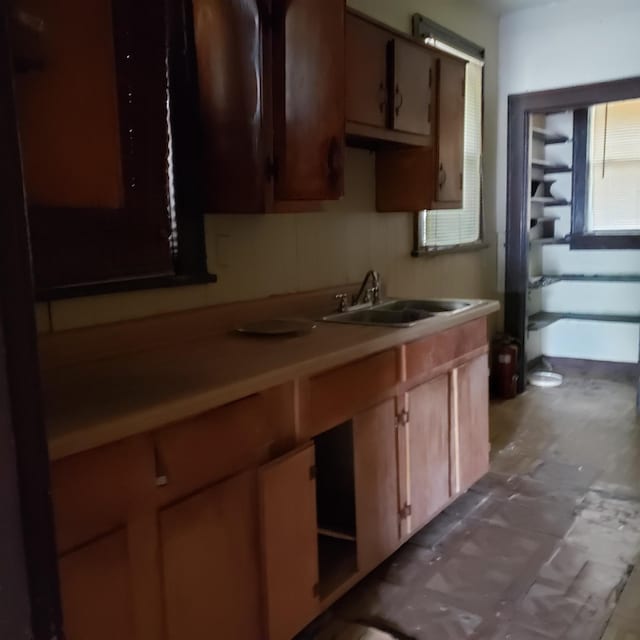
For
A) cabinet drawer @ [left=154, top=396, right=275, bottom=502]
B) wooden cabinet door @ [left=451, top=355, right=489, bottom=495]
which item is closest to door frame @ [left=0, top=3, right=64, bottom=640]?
cabinet drawer @ [left=154, top=396, right=275, bottom=502]

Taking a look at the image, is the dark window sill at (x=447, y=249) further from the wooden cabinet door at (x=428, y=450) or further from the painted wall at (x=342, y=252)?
the wooden cabinet door at (x=428, y=450)

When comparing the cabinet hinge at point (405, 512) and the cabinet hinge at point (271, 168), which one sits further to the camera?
the cabinet hinge at point (405, 512)

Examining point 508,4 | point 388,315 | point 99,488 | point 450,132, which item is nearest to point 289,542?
point 99,488

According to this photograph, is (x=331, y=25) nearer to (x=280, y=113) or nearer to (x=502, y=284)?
(x=280, y=113)

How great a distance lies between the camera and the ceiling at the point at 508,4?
14.3 ft

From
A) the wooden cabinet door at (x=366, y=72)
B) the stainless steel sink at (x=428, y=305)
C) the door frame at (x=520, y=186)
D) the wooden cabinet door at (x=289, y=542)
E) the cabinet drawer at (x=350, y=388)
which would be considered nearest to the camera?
the wooden cabinet door at (x=289, y=542)

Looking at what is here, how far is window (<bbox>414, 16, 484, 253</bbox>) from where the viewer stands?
398 cm

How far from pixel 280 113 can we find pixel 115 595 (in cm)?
151

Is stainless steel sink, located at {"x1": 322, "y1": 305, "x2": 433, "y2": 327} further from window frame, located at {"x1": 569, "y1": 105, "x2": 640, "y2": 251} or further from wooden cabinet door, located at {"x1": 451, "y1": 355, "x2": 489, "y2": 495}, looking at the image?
window frame, located at {"x1": 569, "y1": 105, "x2": 640, "y2": 251}

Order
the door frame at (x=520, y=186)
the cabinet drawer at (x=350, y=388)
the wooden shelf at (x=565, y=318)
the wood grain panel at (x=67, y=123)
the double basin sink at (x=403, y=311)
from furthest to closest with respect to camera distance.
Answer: the wooden shelf at (x=565, y=318)
the door frame at (x=520, y=186)
the double basin sink at (x=403, y=311)
the cabinet drawer at (x=350, y=388)
the wood grain panel at (x=67, y=123)

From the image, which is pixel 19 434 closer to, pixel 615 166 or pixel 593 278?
pixel 593 278

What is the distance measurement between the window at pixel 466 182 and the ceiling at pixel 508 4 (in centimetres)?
28

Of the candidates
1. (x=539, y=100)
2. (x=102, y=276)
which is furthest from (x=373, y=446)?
(x=539, y=100)

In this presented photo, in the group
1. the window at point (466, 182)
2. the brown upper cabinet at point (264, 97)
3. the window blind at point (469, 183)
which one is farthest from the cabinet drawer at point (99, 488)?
the window blind at point (469, 183)
